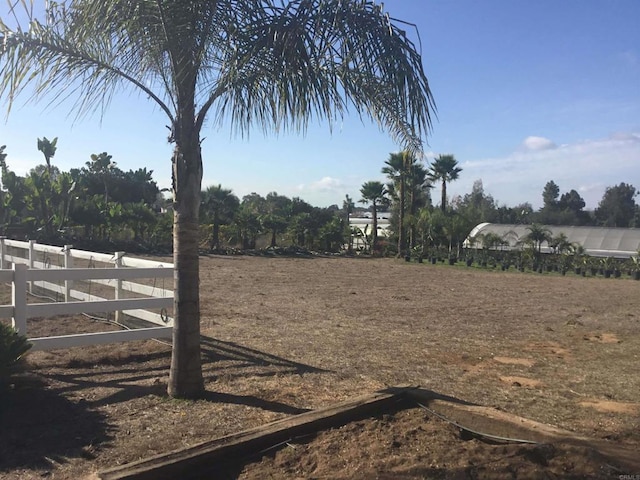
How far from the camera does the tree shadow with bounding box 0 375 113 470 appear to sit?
161 inches

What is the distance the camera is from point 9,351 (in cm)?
505

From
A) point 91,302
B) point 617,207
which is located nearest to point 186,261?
point 91,302

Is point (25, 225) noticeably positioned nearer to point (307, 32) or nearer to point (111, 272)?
point (111, 272)

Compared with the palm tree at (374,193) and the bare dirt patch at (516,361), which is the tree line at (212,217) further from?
the bare dirt patch at (516,361)

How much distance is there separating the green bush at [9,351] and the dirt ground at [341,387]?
0.91 ft

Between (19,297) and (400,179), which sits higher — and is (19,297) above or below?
below

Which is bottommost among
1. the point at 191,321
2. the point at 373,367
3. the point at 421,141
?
the point at 373,367

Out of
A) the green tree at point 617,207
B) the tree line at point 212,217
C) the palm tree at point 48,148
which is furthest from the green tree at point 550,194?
the palm tree at point 48,148

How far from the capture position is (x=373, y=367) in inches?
288

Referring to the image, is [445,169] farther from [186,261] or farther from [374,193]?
[186,261]

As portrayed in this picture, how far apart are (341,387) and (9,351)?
3360 mm

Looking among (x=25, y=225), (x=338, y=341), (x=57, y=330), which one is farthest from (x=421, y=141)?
(x=25, y=225)

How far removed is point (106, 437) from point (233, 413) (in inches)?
44.9

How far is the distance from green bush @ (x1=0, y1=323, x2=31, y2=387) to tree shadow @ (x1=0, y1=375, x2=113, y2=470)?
22cm
